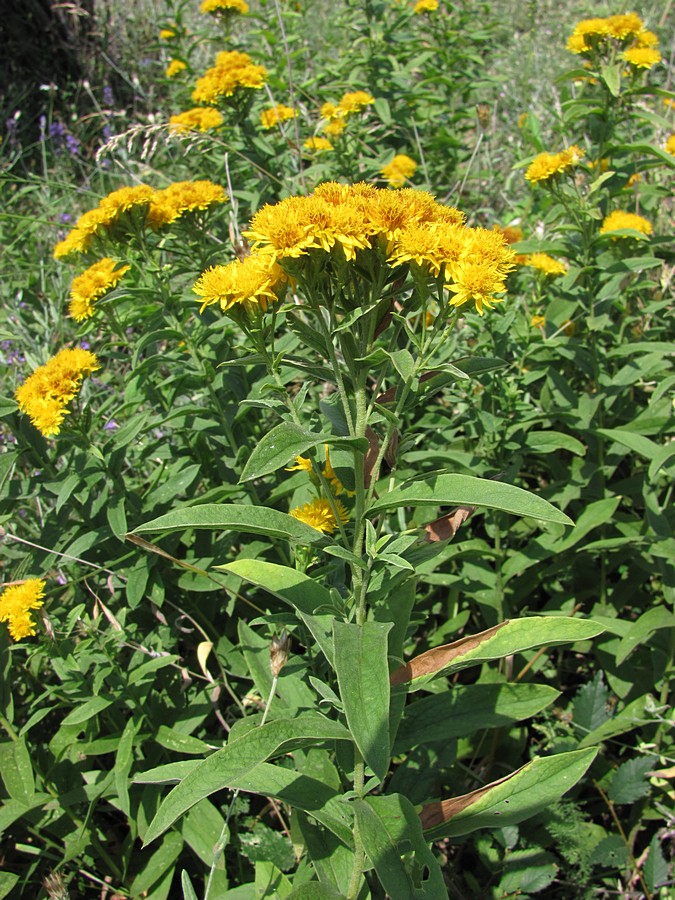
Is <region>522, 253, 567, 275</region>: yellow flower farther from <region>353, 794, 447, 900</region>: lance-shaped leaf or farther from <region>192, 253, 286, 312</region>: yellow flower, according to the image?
<region>353, 794, 447, 900</region>: lance-shaped leaf

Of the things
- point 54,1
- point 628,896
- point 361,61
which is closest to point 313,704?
point 628,896

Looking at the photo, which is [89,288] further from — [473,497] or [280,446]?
[473,497]

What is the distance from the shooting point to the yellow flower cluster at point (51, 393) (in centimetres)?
203

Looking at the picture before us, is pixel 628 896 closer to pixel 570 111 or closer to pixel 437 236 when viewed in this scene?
pixel 437 236

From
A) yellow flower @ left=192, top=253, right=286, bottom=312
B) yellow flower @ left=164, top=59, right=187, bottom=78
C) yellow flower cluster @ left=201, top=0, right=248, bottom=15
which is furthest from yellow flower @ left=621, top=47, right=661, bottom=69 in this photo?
yellow flower @ left=164, top=59, right=187, bottom=78

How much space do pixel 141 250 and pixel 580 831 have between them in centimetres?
226

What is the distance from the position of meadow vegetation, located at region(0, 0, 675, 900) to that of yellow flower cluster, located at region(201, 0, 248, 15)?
2155mm

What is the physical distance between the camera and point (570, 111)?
9.06 ft

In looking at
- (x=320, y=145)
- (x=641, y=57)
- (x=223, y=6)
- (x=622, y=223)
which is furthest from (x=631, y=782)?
(x=223, y=6)

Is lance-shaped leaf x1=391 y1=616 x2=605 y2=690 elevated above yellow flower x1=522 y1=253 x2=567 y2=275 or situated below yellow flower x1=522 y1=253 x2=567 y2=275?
below

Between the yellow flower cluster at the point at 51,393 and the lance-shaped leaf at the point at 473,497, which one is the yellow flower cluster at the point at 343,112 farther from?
the lance-shaped leaf at the point at 473,497

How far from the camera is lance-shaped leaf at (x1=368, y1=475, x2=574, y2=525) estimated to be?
4.03ft

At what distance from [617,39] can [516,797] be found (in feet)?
8.58

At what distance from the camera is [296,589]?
154cm
